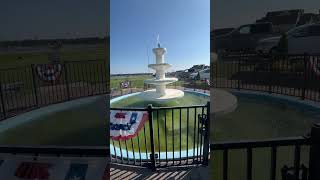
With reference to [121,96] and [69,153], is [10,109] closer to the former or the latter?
[69,153]

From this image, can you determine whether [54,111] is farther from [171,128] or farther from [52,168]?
[171,128]

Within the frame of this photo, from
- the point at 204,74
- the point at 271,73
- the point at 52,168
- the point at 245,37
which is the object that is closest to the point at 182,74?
the point at 204,74

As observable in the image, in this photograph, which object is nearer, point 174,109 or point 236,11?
point 236,11

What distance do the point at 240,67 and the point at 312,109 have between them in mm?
615

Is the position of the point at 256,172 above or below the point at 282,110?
below

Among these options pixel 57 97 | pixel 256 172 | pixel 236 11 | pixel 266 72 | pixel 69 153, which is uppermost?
pixel 236 11

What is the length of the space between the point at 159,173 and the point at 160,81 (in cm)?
83

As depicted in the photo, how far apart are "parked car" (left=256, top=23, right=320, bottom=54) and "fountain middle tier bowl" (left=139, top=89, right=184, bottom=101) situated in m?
0.64

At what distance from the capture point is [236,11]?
1830 mm

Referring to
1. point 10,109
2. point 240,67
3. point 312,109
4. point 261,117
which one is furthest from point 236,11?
point 10,109

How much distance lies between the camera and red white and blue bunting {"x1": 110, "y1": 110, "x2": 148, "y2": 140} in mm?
1876

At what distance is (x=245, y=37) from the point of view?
1896 millimetres

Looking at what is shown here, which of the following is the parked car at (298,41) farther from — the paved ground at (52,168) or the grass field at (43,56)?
the paved ground at (52,168)

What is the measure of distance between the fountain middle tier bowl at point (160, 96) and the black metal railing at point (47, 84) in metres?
0.27
